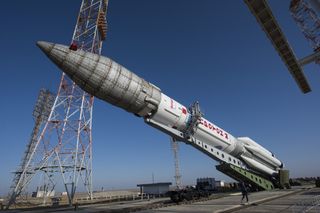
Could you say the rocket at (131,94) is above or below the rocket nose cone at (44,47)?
below

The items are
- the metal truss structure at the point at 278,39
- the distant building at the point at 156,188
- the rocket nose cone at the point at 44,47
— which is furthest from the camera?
the distant building at the point at 156,188

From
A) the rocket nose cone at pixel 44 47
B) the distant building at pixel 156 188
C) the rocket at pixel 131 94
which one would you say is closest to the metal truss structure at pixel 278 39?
the rocket at pixel 131 94

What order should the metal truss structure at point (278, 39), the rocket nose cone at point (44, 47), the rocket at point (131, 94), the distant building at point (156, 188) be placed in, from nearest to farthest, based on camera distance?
1. the metal truss structure at point (278, 39)
2. the rocket nose cone at point (44, 47)
3. the rocket at point (131, 94)
4. the distant building at point (156, 188)

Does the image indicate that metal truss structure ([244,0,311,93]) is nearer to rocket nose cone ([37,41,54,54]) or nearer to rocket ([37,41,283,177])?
rocket ([37,41,283,177])

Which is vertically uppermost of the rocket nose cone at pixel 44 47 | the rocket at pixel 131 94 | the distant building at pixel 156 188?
the rocket nose cone at pixel 44 47

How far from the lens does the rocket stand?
18203mm

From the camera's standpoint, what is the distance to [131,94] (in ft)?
65.8

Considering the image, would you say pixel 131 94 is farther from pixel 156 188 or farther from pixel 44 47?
pixel 156 188

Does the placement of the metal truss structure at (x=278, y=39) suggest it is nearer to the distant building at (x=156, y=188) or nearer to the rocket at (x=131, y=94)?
the rocket at (x=131, y=94)

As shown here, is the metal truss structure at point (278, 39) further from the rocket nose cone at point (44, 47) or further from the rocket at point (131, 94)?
the rocket nose cone at point (44, 47)

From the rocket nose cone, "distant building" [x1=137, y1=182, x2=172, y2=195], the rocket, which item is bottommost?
"distant building" [x1=137, y1=182, x2=172, y2=195]

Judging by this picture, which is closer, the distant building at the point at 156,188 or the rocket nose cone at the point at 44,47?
the rocket nose cone at the point at 44,47

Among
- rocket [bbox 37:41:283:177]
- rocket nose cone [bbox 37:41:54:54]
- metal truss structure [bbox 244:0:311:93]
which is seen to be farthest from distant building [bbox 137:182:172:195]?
rocket nose cone [bbox 37:41:54:54]

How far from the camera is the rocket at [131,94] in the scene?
59.7 ft
